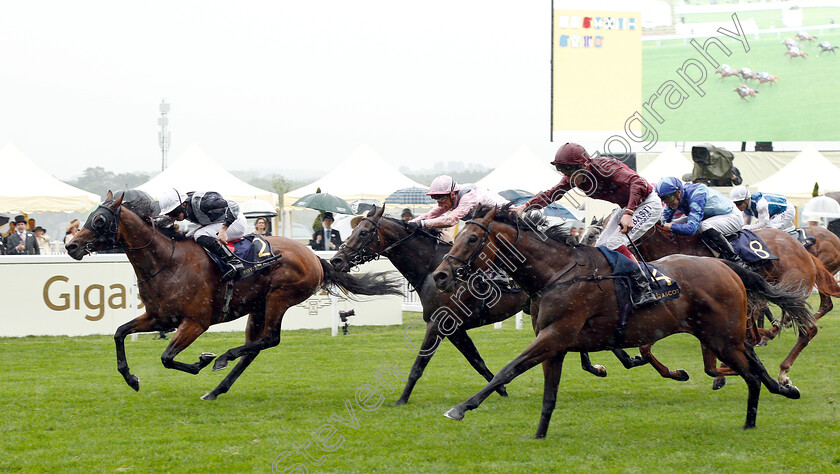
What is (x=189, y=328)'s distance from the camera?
7234 millimetres

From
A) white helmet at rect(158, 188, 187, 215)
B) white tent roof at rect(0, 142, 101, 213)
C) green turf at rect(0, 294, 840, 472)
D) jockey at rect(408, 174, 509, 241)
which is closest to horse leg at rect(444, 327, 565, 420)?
green turf at rect(0, 294, 840, 472)

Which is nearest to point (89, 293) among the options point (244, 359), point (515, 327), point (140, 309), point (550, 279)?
point (140, 309)

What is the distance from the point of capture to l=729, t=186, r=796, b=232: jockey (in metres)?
10.1

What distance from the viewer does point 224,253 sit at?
759 centimetres

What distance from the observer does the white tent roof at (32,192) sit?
18344 millimetres

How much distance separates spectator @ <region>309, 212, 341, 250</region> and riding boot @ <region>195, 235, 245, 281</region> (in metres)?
7.11

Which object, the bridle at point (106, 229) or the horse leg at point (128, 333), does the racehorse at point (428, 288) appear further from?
the bridle at point (106, 229)

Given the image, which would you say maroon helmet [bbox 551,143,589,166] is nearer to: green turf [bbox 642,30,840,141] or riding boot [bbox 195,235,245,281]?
riding boot [bbox 195,235,245,281]

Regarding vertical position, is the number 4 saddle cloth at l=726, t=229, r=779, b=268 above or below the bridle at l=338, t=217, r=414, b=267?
below

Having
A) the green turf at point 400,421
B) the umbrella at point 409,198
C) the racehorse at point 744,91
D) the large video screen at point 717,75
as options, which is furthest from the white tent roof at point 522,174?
the green turf at point 400,421

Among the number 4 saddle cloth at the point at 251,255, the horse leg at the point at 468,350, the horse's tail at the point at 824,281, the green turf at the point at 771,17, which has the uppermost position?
the green turf at the point at 771,17

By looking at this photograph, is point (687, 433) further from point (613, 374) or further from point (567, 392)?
point (613, 374)

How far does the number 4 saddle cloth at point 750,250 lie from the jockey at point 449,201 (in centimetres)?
247

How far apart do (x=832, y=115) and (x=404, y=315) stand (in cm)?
1540
